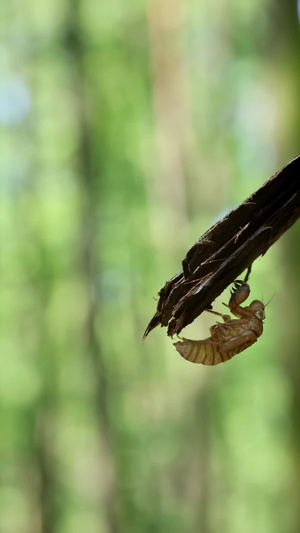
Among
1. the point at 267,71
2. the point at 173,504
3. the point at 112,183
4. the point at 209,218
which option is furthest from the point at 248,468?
the point at 267,71

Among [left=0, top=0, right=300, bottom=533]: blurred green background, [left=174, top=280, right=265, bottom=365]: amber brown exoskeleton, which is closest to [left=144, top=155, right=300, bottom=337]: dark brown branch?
[left=174, top=280, right=265, bottom=365]: amber brown exoskeleton

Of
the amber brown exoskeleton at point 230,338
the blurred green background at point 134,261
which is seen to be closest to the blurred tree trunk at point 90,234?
the blurred green background at point 134,261

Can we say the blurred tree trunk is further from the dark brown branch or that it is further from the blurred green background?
the dark brown branch

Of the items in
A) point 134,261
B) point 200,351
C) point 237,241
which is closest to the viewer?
point 237,241

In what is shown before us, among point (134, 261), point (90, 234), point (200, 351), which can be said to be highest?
point (90, 234)

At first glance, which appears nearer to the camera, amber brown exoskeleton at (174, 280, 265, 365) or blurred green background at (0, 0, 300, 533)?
amber brown exoskeleton at (174, 280, 265, 365)

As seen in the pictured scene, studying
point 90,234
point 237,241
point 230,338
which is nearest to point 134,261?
point 90,234

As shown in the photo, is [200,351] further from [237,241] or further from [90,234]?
[90,234]
